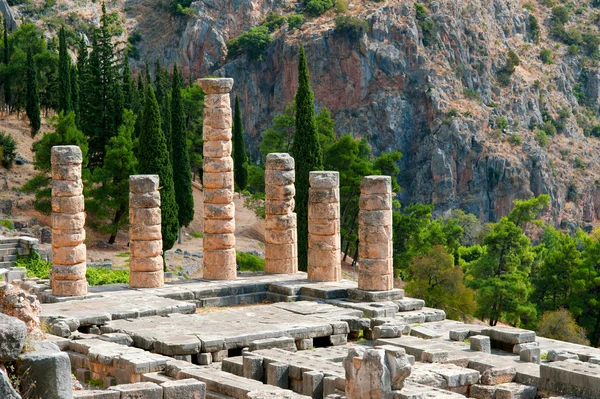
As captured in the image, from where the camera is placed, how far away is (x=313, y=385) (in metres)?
20.5

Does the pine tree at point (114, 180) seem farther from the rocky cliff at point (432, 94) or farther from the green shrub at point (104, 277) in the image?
the rocky cliff at point (432, 94)

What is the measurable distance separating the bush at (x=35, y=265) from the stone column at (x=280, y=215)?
889cm

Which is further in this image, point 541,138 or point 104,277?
point 541,138

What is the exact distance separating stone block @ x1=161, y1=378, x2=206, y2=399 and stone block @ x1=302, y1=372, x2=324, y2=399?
8.39 ft

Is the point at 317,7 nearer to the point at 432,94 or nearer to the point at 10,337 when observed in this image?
the point at 432,94

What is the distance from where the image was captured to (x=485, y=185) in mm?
99375

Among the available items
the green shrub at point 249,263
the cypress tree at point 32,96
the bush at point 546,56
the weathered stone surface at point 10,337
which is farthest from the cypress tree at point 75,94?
the bush at point 546,56

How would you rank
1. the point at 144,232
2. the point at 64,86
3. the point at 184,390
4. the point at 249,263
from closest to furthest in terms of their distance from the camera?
the point at 184,390 → the point at 144,232 → the point at 249,263 → the point at 64,86

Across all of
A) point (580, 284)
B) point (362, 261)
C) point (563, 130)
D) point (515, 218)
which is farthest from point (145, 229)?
point (563, 130)

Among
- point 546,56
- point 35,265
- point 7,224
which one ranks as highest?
point 546,56

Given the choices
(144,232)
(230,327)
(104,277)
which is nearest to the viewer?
(230,327)

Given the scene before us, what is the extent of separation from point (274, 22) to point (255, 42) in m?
3.38

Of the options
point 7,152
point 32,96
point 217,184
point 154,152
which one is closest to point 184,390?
point 217,184

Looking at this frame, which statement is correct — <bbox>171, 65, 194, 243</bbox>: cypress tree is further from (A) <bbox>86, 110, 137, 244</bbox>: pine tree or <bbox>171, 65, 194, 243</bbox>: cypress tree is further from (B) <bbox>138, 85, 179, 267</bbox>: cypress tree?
(B) <bbox>138, 85, 179, 267</bbox>: cypress tree
